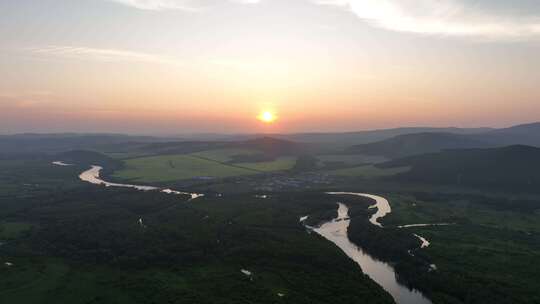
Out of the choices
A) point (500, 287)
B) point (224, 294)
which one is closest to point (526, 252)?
point (500, 287)

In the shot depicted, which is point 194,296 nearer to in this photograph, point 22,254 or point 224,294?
point 224,294

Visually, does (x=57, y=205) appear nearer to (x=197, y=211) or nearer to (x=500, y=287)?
(x=197, y=211)

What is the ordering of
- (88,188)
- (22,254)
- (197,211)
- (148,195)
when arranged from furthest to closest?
(88,188), (148,195), (197,211), (22,254)

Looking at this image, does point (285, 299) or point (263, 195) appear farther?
point (263, 195)

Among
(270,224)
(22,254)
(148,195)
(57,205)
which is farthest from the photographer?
(148,195)

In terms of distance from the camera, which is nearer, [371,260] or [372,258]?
[371,260]

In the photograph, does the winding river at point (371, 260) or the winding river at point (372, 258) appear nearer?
the winding river at point (371, 260)

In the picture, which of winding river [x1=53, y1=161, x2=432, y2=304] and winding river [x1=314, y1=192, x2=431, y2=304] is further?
winding river [x1=53, y1=161, x2=432, y2=304]
